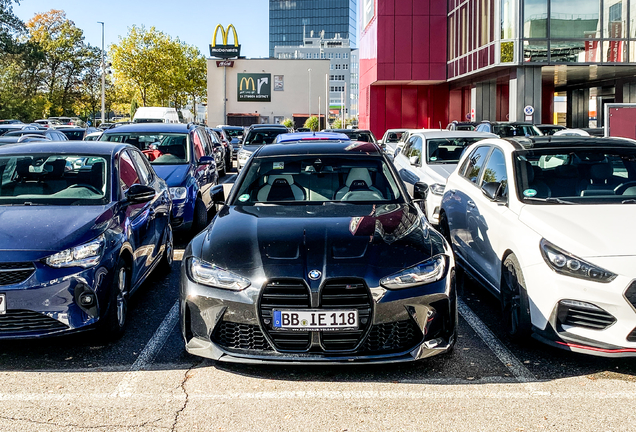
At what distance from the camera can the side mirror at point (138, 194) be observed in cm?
617

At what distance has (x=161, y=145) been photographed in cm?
1112

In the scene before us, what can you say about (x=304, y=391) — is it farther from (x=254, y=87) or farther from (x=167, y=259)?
(x=254, y=87)

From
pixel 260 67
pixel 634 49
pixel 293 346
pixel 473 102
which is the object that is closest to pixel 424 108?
pixel 473 102

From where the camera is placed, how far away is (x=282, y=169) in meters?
6.19

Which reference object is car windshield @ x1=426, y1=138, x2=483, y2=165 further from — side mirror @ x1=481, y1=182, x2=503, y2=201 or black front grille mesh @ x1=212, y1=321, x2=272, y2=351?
black front grille mesh @ x1=212, y1=321, x2=272, y2=351

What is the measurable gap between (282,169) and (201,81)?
85.5 metres

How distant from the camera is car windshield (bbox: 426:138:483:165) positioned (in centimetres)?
1202

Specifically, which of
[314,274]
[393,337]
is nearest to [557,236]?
[393,337]

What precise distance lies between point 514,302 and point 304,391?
182 centimetres

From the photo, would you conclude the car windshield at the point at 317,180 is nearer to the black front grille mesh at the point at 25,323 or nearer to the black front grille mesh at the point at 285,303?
the black front grille mesh at the point at 285,303

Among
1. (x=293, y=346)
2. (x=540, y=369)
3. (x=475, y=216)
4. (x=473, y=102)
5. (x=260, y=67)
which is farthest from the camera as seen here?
(x=260, y=67)

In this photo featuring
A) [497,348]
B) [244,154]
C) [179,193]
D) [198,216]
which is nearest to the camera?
[497,348]

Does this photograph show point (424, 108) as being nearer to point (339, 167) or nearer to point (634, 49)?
point (634, 49)

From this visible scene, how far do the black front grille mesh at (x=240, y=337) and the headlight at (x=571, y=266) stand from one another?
1.94 m
